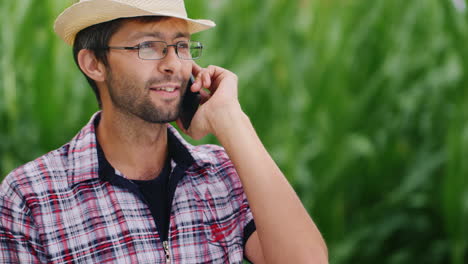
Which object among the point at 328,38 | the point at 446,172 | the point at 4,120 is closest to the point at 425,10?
the point at 328,38

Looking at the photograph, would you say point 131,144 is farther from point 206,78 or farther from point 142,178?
point 206,78

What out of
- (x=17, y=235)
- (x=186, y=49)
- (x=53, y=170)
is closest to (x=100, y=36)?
(x=186, y=49)

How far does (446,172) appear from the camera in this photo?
2.57 metres

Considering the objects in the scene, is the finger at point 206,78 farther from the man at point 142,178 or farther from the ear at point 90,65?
the ear at point 90,65

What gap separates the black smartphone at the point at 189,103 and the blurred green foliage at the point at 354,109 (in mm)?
834

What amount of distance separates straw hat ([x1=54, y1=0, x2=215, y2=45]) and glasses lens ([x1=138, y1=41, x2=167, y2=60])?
60 millimetres

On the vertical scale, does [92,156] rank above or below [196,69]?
below

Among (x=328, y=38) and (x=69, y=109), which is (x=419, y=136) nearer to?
(x=328, y=38)

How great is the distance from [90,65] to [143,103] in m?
0.18

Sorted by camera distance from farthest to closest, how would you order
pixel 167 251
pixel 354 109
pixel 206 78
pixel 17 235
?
pixel 354 109 < pixel 206 78 < pixel 167 251 < pixel 17 235

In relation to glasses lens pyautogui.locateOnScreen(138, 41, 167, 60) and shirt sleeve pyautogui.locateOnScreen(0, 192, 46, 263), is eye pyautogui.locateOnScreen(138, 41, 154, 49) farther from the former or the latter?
shirt sleeve pyautogui.locateOnScreen(0, 192, 46, 263)

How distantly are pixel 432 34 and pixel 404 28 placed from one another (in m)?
0.13

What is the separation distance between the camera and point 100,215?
1.30 metres

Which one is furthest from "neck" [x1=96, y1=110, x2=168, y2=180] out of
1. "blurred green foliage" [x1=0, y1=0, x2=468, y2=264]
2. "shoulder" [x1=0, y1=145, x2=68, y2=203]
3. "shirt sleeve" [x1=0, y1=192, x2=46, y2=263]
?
"blurred green foliage" [x1=0, y1=0, x2=468, y2=264]
